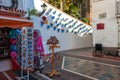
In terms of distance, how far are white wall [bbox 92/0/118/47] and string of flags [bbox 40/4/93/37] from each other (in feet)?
11.2

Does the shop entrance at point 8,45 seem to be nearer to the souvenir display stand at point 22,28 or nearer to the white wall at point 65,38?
the souvenir display stand at point 22,28

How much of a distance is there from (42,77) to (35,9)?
23.8ft

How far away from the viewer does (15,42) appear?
32.6 ft

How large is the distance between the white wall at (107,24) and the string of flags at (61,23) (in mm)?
3400

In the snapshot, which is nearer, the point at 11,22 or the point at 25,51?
the point at 11,22

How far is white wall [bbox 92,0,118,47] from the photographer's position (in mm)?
13953

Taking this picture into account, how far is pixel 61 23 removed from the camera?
1722 cm

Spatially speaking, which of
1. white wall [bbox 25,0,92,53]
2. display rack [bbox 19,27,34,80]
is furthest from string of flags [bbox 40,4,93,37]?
display rack [bbox 19,27,34,80]

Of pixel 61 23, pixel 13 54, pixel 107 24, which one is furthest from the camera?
pixel 61 23

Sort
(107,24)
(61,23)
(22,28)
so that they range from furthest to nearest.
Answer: (61,23)
(107,24)
(22,28)

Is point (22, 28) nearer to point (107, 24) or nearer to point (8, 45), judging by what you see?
point (8, 45)

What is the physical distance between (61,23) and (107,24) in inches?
185

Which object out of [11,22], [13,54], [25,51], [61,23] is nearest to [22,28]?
[25,51]

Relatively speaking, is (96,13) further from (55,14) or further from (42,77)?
(42,77)
